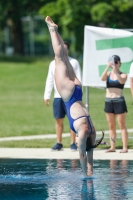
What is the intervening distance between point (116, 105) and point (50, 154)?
153cm

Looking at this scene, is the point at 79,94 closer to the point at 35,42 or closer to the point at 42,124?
the point at 42,124

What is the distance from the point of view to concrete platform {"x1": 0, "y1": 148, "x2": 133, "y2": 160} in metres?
11.9

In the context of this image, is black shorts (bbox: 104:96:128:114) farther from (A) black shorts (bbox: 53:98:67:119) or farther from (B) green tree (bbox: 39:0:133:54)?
(B) green tree (bbox: 39:0:133:54)

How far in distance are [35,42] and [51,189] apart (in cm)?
5516

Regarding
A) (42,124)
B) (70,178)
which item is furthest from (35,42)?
(70,178)

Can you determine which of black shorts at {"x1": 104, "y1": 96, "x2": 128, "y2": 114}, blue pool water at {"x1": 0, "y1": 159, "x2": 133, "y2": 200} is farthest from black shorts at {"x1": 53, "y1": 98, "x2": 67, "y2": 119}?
blue pool water at {"x1": 0, "y1": 159, "x2": 133, "y2": 200}

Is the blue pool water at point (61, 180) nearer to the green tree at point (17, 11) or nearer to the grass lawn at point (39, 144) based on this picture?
the grass lawn at point (39, 144)

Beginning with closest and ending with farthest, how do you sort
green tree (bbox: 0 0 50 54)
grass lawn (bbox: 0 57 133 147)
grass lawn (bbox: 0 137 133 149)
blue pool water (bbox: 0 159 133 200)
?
blue pool water (bbox: 0 159 133 200), grass lawn (bbox: 0 137 133 149), grass lawn (bbox: 0 57 133 147), green tree (bbox: 0 0 50 54)

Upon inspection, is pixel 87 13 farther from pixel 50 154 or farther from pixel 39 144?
pixel 50 154

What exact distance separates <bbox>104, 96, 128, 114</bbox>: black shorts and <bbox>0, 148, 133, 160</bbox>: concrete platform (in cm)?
79

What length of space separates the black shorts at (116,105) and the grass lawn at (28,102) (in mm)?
1952

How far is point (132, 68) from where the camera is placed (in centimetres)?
1191

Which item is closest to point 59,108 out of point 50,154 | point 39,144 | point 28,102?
point 50,154

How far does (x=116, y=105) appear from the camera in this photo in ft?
40.1
